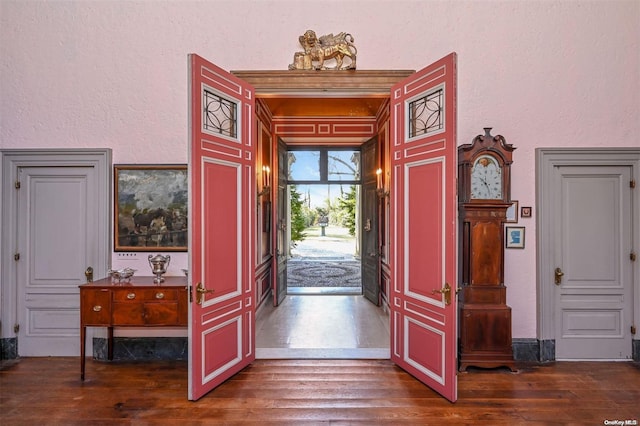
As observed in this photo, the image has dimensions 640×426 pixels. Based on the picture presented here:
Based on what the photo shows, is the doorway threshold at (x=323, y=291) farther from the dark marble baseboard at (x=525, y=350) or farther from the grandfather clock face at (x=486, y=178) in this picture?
the grandfather clock face at (x=486, y=178)

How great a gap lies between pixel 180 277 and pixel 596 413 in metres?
3.92

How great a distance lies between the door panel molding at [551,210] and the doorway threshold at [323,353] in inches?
69.4

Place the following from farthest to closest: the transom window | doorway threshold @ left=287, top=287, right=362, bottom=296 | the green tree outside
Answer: the green tree outside < the transom window < doorway threshold @ left=287, top=287, right=362, bottom=296

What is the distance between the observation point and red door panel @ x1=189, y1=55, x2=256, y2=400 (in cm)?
Answer: 289

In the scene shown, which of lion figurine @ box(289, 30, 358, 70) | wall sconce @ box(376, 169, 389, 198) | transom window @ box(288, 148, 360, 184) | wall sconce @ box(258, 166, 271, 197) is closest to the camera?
lion figurine @ box(289, 30, 358, 70)

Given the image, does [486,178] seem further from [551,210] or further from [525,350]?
[525,350]

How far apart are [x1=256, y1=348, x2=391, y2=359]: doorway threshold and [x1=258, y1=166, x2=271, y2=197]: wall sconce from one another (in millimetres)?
2422

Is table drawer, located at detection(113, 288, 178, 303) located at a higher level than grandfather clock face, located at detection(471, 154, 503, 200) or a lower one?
lower

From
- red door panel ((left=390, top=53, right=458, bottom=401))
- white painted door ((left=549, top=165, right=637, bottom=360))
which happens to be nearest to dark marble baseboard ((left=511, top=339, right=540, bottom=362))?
white painted door ((left=549, top=165, right=637, bottom=360))

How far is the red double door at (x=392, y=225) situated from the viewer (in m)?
2.89

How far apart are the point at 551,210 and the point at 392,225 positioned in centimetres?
176

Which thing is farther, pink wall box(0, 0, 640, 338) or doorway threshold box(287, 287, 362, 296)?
doorway threshold box(287, 287, 362, 296)

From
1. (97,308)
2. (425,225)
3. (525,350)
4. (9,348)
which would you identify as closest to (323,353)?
(425,225)

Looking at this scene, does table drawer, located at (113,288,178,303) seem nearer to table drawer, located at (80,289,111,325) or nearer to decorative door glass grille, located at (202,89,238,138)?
table drawer, located at (80,289,111,325)
